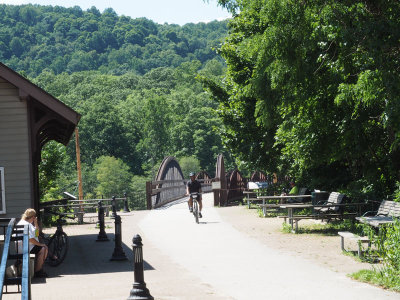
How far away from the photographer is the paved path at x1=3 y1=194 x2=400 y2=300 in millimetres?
9719

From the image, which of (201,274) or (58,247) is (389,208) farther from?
(58,247)

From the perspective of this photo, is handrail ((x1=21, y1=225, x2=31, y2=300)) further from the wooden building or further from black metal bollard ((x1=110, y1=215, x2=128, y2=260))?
the wooden building

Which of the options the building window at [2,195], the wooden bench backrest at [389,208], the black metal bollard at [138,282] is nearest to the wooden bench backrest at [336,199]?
the wooden bench backrest at [389,208]

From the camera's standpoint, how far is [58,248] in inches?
559

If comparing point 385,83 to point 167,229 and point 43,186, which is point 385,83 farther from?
point 43,186

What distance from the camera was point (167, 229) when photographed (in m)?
20.8

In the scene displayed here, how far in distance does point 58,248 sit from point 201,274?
388cm

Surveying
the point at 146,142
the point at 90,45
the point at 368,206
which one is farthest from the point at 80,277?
the point at 90,45

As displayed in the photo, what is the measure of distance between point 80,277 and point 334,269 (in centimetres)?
441

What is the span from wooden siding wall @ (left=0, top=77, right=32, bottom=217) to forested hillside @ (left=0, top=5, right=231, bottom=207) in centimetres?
1504

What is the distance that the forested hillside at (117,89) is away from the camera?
3752 inches

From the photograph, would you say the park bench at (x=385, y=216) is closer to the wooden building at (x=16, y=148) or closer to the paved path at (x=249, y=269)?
the paved path at (x=249, y=269)

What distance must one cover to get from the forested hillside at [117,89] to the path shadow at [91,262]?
13748mm

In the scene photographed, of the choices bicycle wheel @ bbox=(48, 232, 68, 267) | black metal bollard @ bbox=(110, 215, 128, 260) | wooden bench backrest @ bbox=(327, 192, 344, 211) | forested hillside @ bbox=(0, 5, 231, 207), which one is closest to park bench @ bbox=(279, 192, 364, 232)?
wooden bench backrest @ bbox=(327, 192, 344, 211)
